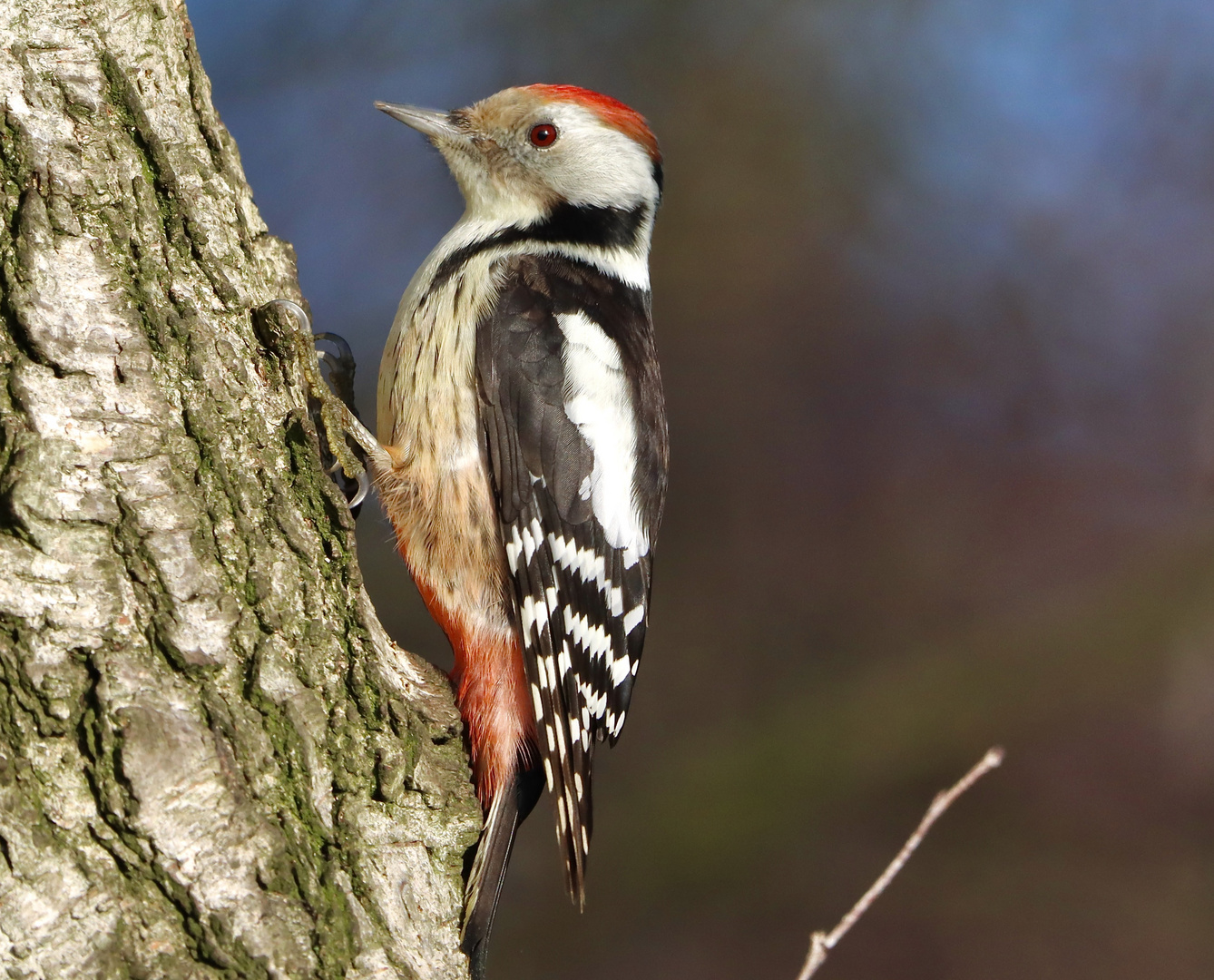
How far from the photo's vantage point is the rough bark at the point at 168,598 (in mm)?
1453

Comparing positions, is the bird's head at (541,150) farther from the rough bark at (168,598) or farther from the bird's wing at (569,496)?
the rough bark at (168,598)

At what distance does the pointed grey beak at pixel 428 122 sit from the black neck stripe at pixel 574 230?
39cm

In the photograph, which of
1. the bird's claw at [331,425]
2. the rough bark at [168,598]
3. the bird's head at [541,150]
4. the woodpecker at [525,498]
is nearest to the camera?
the rough bark at [168,598]

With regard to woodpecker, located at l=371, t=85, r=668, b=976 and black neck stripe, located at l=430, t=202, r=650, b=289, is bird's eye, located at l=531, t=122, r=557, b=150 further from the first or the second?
woodpecker, located at l=371, t=85, r=668, b=976

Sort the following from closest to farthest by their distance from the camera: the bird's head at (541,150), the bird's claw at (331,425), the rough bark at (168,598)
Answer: the rough bark at (168,598) < the bird's claw at (331,425) < the bird's head at (541,150)

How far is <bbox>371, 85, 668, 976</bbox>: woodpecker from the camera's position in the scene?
8.02ft

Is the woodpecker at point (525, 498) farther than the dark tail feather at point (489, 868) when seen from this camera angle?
Yes

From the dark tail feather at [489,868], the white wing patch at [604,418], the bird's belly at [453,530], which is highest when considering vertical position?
the white wing patch at [604,418]

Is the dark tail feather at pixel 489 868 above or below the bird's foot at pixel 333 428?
below

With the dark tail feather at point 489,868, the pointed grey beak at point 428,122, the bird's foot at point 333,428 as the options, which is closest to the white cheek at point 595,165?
the pointed grey beak at point 428,122

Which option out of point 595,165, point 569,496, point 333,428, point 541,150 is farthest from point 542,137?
point 333,428

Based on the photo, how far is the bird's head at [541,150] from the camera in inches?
120

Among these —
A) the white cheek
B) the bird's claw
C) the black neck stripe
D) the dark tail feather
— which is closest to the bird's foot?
the bird's claw

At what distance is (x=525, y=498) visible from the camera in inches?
97.3
